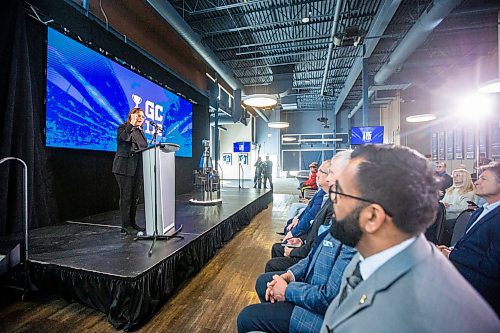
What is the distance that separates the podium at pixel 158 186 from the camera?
2.65m

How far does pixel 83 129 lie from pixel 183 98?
3.33m

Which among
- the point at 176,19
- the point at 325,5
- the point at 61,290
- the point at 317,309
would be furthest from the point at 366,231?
the point at 325,5

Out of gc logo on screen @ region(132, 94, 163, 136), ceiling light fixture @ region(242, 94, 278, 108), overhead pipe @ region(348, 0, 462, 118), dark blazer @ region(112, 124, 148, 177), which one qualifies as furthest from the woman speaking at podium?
overhead pipe @ region(348, 0, 462, 118)

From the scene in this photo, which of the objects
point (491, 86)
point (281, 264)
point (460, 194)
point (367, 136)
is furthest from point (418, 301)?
point (367, 136)

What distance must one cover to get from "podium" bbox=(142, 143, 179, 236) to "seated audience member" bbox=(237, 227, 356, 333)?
1.63 m

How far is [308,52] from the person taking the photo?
7.30 m

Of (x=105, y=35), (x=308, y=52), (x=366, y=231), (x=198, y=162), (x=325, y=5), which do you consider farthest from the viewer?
(x=198, y=162)

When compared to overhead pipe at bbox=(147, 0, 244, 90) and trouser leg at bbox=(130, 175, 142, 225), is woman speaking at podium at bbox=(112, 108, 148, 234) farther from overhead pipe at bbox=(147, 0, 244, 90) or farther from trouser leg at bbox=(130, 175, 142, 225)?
overhead pipe at bbox=(147, 0, 244, 90)

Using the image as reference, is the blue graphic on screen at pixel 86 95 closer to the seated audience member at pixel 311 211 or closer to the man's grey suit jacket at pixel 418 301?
the seated audience member at pixel 311 211

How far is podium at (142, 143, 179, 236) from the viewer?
104 inches

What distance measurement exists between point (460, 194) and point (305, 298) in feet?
11.8

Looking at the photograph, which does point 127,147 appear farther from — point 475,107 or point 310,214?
point 475,107

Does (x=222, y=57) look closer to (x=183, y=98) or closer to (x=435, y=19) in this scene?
(x=183, y=98)

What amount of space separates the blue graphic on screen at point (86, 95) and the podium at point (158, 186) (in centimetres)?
52
